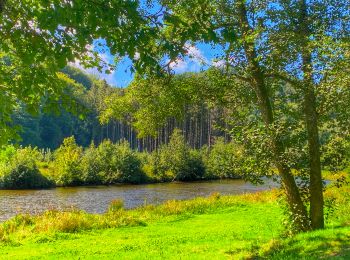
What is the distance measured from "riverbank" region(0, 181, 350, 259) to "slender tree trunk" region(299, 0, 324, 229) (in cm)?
75

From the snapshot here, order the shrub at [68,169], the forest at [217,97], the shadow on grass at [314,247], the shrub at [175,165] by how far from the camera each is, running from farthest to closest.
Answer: the shrub at [175,165] < the shrub at [68,169] < the shadow on grass at [314,247] < the forest at [217,97]

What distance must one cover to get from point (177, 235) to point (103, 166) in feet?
172

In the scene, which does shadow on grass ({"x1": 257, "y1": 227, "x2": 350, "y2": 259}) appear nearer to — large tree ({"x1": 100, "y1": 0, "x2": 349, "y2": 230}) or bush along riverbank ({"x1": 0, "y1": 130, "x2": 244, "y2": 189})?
large tree ({"x1": 100, "y1": 0, "x2": 349, "y2": 230})

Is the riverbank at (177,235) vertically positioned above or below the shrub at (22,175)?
below

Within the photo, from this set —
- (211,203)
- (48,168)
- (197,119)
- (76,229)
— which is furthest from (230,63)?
(197,119)

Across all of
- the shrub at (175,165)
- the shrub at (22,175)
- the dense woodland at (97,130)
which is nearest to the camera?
the shrub at (22,175)

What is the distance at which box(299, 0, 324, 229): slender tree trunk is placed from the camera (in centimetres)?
1145

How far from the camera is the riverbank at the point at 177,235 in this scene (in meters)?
11.5

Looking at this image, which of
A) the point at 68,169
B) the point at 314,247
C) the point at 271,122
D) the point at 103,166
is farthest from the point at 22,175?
the point at 314,247

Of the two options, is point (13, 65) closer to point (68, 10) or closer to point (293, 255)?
point (68, 10)

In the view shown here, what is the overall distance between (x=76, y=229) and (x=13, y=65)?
544 inches

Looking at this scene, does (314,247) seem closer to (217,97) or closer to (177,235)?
(217,97)

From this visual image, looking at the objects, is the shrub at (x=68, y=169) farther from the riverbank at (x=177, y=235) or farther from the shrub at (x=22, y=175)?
the riverbank at (x=177, y=235)

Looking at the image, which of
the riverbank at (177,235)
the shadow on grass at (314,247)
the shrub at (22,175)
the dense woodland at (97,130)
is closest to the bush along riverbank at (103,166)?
the shrub at (22,175)
